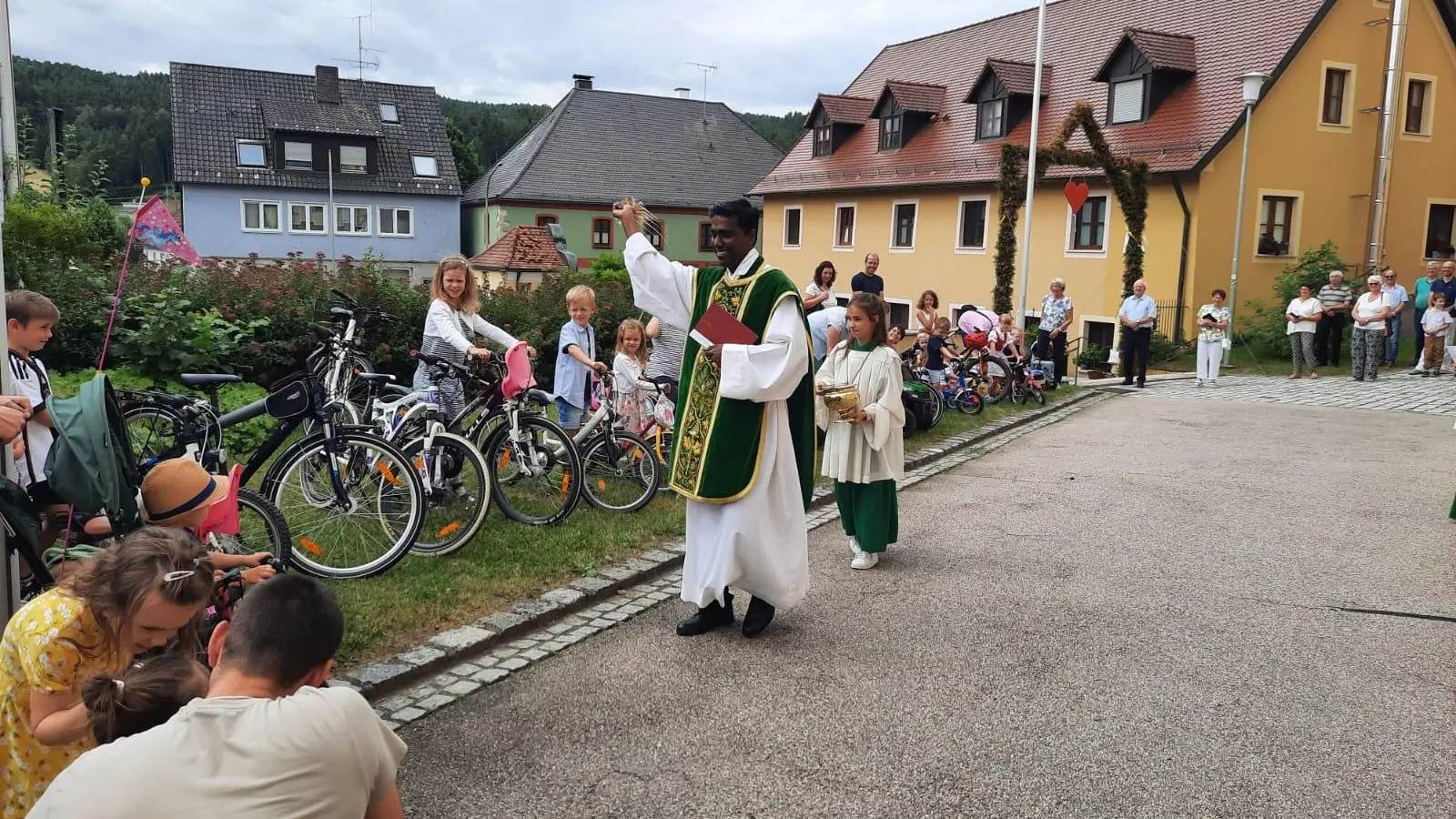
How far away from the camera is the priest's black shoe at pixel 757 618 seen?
18.8 feet

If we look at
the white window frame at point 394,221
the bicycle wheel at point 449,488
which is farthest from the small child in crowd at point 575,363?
the white window frame at point 394,221

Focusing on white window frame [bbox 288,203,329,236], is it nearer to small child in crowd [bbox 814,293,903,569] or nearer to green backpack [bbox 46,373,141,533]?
small child in crowd [bbox 814,293,903,569]

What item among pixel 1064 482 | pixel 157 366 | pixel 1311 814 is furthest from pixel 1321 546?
pixel 157 366

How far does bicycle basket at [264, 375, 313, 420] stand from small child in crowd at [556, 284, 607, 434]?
9.76ft

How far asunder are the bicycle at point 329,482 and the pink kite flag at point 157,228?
98 centimetres

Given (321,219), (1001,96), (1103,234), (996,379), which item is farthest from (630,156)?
(996,379)

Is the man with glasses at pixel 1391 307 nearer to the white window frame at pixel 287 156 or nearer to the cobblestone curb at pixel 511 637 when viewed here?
the cobblestone curb at pixel 511 637

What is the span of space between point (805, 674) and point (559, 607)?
4.77ft

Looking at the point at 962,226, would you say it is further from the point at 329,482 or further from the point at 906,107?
the point at 329,482

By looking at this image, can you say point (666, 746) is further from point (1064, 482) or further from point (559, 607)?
point (1064, 482)

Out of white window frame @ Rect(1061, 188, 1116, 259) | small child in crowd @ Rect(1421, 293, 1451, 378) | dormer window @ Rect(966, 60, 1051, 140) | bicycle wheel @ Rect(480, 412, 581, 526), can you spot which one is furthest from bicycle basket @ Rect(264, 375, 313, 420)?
dormer window @ Rect(966, 60, 1051, 140)

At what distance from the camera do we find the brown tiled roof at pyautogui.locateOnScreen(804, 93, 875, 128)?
124 ft

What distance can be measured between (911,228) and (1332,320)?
14.8 metres

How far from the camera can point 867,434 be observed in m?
6.96
